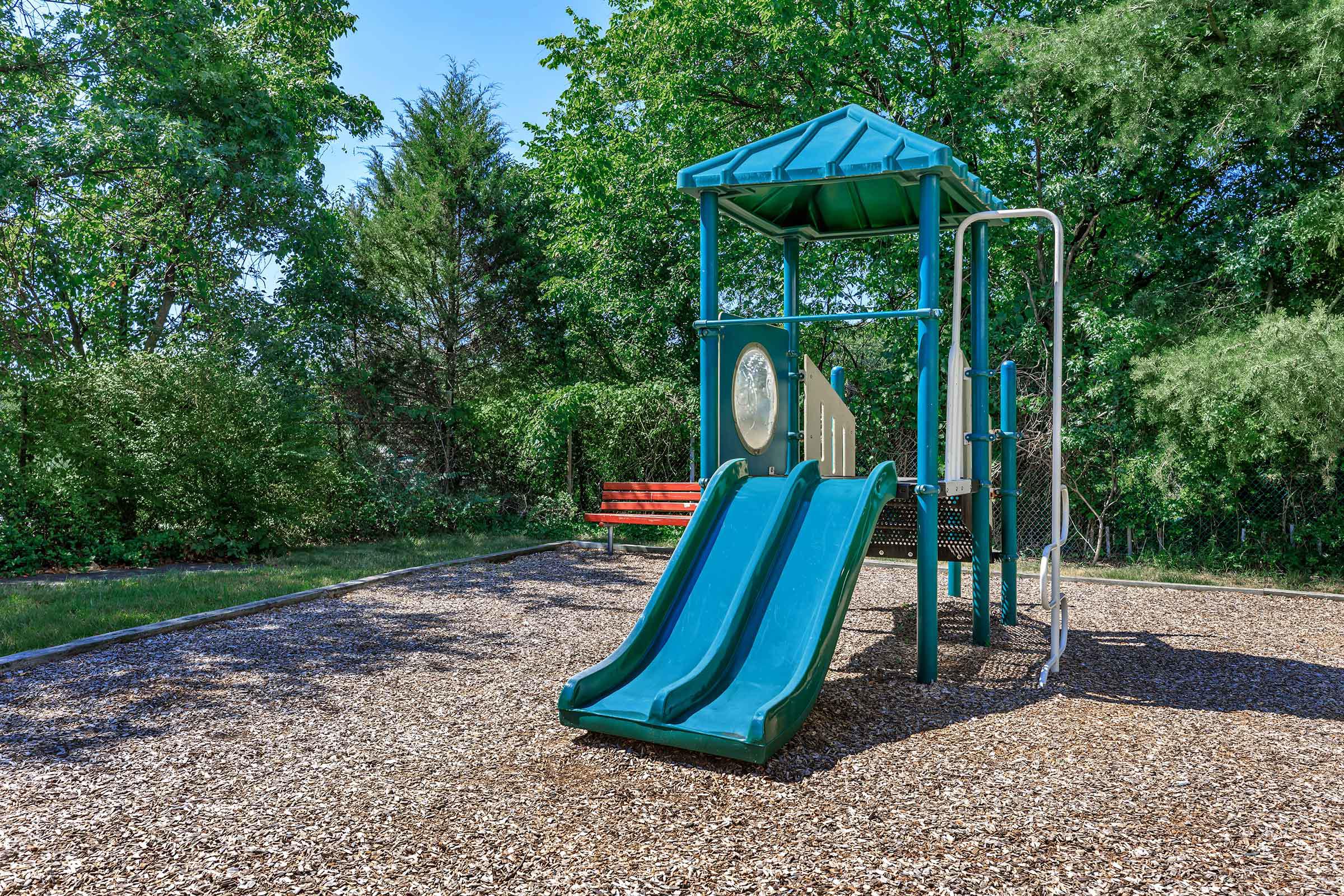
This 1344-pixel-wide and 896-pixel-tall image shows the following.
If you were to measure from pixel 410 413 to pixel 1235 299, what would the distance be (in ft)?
35.8

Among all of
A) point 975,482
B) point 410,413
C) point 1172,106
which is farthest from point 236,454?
point 1172,106

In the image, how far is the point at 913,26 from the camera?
11.0m

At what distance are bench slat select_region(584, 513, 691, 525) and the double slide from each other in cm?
464

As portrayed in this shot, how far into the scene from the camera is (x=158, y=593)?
6.82 metres

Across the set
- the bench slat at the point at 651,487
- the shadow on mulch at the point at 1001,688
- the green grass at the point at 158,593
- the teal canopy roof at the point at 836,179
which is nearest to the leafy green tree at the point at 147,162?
the green grass at the point at 158,593

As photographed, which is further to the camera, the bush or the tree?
the tree

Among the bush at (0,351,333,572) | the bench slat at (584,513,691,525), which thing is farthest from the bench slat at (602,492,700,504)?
the bush at (0,351,333,572)

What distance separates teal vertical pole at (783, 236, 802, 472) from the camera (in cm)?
613

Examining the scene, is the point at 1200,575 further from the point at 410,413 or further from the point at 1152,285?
the point at 410,413

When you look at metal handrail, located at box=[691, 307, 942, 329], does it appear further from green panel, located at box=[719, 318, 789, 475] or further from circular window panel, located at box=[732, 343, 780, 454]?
circular window panel, located at box=[732, 343, 780, 454]

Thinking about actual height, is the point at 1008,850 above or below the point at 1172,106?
below

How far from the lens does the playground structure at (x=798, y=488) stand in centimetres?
371

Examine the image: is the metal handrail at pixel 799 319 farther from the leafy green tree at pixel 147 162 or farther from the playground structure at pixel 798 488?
the leafy green tree at pixel 147 162

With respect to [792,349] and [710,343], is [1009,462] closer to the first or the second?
[792,349]
